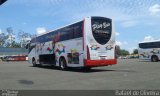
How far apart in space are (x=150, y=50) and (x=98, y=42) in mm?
22867

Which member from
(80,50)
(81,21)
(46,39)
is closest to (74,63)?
(80,50)

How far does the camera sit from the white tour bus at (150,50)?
42.3 meters

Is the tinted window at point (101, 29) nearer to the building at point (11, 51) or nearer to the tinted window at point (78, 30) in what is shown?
the tinted window at point (78, 30)

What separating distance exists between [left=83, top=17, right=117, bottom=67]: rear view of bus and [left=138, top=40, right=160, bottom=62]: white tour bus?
20769 mm

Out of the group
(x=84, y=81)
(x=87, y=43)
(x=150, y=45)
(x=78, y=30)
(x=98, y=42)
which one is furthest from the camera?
(x=150, y=45)

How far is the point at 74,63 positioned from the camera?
23.0m

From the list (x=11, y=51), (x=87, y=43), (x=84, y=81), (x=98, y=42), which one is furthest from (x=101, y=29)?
(x=11, y=51)

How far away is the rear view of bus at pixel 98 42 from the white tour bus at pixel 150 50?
20.8m

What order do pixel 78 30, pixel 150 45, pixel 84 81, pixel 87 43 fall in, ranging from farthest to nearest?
pixel 150 45
pixel 78 30
pixel 87 43
pixel 84 81

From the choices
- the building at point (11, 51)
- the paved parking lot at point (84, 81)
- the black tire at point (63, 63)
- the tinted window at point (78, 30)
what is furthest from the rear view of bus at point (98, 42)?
the building at point (11, 51)

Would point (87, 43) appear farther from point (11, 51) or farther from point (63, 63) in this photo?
point (11, 51)

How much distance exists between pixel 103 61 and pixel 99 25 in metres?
2.40

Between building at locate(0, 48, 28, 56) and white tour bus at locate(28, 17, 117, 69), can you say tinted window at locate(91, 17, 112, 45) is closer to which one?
white tour bus at locate(28, 17, 117, 69)

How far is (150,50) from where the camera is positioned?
43.4 metres
